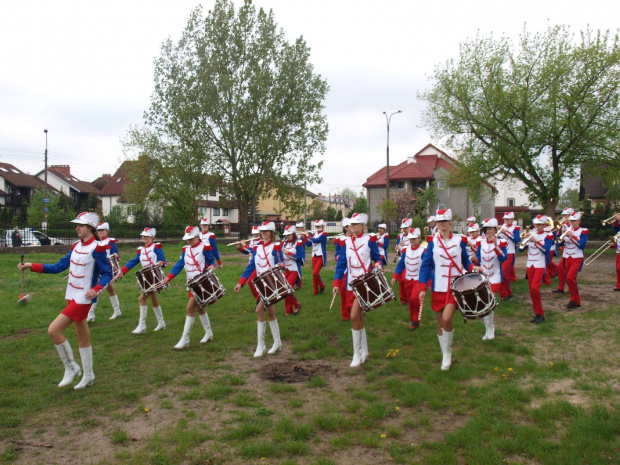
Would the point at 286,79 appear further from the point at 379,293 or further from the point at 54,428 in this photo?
the point at 54,428

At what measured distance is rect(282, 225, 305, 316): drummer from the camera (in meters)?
10.9

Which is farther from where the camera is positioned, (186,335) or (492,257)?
(492,257)

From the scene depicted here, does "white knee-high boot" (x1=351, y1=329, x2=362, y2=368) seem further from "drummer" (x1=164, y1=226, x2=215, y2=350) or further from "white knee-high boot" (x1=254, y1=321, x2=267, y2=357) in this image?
"drummer" (x1=164, y1=226, x2=215, y2=350)

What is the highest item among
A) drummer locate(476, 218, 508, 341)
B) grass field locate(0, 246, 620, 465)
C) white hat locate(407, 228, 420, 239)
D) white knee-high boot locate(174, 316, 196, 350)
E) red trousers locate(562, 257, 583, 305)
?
white hat locate(407, 228, 420, 239)

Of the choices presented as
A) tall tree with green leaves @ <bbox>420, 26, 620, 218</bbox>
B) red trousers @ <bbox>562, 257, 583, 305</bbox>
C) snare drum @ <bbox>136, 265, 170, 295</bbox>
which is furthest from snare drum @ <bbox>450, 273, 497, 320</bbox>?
tall tree with green leaves @ <bbox>420, 26, 620, 218</bbox>

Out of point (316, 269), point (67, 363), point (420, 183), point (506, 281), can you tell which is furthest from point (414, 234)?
point (420, 183)

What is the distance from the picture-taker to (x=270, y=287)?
7547 mm

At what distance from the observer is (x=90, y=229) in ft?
21.7

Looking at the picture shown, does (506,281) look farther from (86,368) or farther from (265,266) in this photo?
(86,368)

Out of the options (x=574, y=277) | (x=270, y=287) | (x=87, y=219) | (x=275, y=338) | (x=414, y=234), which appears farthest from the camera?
(x=574, y=277)

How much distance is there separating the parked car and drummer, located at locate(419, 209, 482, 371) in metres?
26.5

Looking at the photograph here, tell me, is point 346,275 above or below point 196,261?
below

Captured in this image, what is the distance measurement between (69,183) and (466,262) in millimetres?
77678

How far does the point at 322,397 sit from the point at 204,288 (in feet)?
10.2
